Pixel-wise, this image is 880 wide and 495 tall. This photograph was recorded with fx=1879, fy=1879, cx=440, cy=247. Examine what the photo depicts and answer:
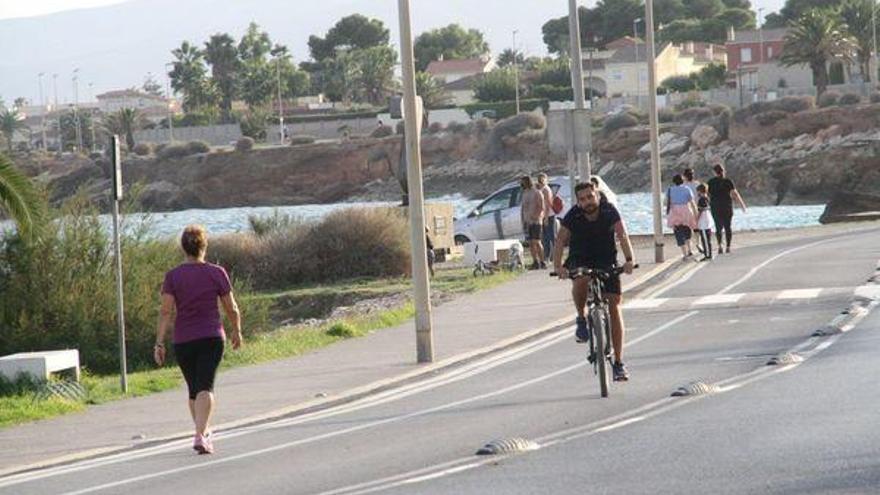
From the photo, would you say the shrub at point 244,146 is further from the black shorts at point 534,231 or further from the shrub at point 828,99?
the black shorts at point 534,231

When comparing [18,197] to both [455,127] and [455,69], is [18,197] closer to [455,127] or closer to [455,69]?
[455,127]

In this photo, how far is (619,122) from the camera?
130000mm

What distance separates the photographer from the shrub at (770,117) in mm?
117250

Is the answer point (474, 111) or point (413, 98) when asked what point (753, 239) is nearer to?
point (413, 98)

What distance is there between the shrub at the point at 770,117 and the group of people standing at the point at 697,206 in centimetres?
7976

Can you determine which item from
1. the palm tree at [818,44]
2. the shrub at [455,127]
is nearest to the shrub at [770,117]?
the palm tree at [818,44]

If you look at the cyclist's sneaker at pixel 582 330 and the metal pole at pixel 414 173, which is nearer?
the cyclist's sneaker at pixel 582 330

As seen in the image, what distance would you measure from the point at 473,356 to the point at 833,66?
4616 inches

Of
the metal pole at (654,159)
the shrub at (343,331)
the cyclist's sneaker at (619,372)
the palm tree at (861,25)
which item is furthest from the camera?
the palm tree at (861,25)

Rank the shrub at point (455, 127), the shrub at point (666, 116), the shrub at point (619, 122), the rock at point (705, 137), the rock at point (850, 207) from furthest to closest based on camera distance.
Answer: the shrub at point (455, 127) < the shrub at point (666, 116) < the shrub at point (619, 122) < the rock at point (705, 137) < the rock at point (850, 207)

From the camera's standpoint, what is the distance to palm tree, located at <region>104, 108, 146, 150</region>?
164000 millimetres

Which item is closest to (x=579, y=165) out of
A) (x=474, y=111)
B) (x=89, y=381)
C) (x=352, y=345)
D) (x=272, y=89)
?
(x=352, y=345)

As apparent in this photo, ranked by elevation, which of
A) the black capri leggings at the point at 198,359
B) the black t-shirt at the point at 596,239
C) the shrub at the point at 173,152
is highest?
the shrub at the point at 173,152

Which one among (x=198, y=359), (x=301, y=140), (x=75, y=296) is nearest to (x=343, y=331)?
(x=75, y=296)
